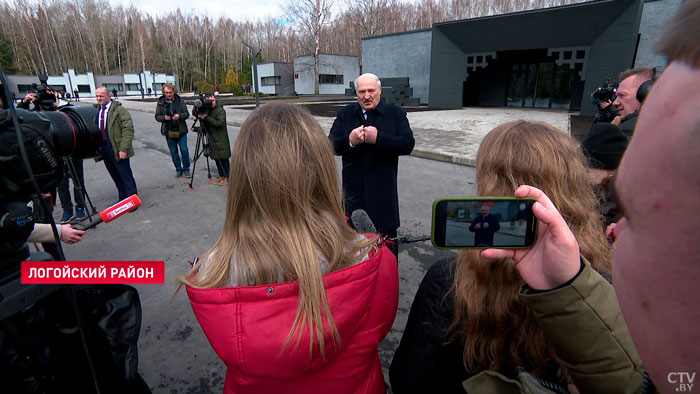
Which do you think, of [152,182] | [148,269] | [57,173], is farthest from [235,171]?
[152,182]

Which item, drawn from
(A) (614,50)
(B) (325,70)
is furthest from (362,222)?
(B) (325,70)

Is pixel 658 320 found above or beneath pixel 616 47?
beneath

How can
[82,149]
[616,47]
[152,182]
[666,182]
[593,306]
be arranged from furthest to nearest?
[616,47], [152,182], [82,149], [593,306], [666,182]

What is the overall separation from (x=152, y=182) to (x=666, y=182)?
24.7 ft

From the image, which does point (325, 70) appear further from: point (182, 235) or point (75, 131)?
point (75, 131)

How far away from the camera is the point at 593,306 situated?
0.78 meters

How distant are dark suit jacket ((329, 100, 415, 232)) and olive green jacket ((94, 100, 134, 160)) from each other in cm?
378

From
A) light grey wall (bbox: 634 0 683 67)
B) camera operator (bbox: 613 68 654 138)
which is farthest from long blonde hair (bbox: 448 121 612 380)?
light grey wall (bbox: 634 0 683 67)

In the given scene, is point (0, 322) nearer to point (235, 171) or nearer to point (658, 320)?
point (235, 171)

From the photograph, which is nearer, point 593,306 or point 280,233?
point 593,306

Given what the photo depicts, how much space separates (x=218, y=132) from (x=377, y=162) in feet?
13.8

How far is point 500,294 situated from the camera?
1.04 meters

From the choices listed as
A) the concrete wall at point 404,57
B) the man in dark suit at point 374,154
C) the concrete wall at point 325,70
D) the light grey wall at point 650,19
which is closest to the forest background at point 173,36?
the concrete wall at point 325,70

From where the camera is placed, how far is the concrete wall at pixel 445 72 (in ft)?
64.1
